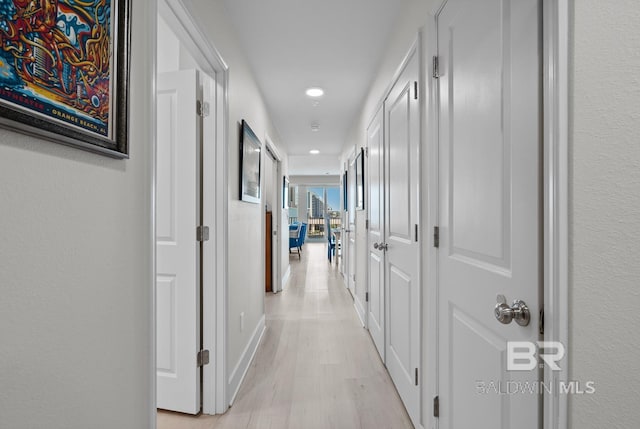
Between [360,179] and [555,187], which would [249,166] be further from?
[555,187]

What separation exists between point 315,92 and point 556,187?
2961mm

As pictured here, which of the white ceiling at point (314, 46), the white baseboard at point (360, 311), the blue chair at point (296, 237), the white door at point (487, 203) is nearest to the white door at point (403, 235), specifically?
the white door at point (487, 203)

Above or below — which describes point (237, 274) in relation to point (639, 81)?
below

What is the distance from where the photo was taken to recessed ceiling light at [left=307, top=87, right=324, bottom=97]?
3280 millimetres

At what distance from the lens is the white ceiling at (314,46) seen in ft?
6.51

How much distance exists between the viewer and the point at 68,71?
0.70 meters

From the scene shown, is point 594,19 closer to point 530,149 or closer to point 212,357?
point 530,149

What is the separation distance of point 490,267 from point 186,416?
183 centimetres

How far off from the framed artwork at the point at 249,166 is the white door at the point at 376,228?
1067 mm

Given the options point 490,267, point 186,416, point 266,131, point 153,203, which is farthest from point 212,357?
point 266,131

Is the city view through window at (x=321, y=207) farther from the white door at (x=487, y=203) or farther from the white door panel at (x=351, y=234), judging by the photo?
the white door at (x=487, y=203)

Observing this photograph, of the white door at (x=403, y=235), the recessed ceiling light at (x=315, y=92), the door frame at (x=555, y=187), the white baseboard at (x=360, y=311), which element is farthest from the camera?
the white baseboard at (x=360, y=311)

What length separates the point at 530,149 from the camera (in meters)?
0.83

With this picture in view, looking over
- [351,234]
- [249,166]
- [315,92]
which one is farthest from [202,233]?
[351,234]
